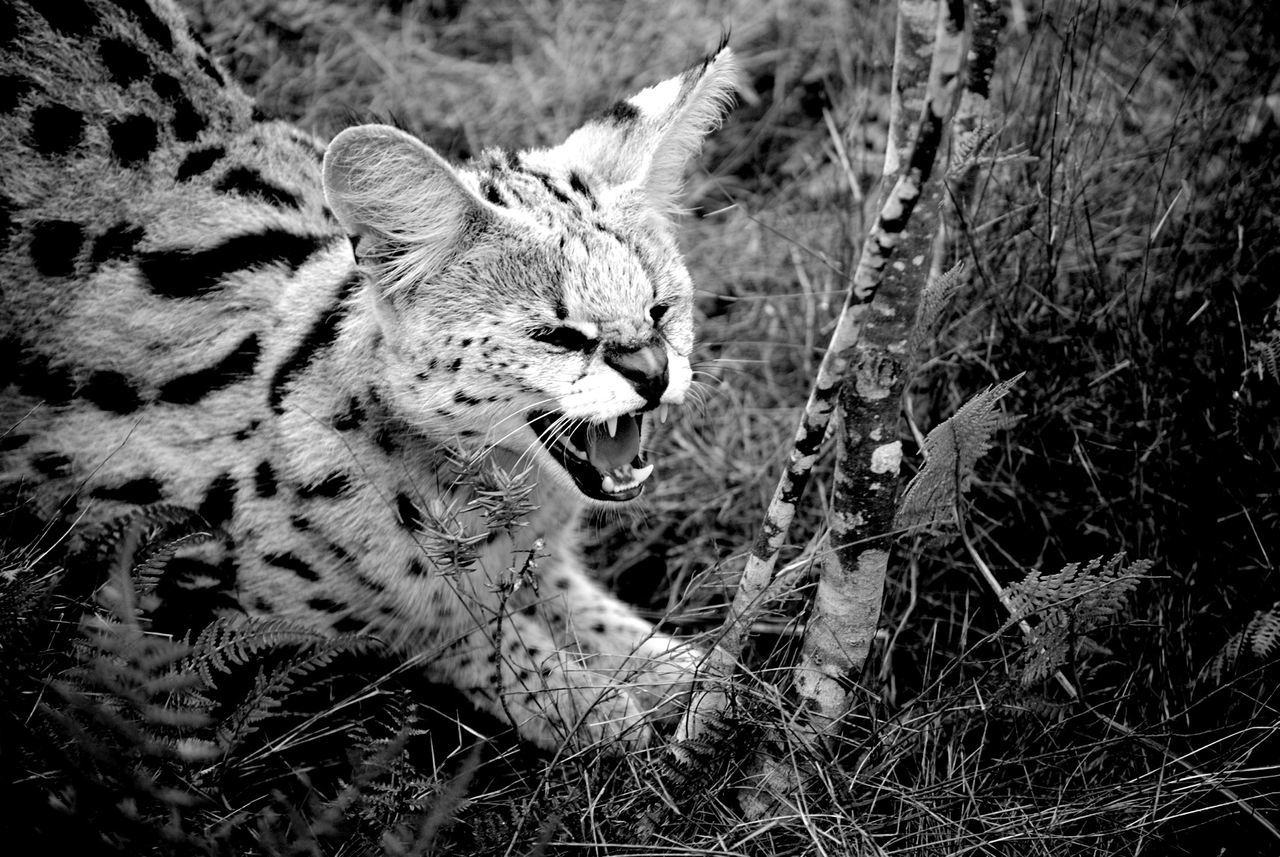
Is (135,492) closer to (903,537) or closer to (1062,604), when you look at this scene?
(903,537)

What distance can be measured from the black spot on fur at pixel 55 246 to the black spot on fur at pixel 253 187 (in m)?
0.39

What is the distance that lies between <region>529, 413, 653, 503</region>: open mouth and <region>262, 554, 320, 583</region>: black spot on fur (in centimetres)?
72

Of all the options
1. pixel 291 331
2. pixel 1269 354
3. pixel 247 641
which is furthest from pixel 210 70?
pixel 1269 354

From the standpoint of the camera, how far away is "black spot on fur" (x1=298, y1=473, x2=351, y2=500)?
274 centimetres

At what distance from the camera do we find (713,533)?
11.3 ft

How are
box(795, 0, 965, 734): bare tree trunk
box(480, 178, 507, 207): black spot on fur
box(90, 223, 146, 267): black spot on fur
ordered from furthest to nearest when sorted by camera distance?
box(90, 223, 146, 267): black spot on fur, box(480, 178, 507, 207): black spot on fur, box(795, 0, 965, 734): bare tree trunk

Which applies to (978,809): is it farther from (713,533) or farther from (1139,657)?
(713,533)

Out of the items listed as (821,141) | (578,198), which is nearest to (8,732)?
(578,198)

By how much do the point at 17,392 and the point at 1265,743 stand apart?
10.7 feet

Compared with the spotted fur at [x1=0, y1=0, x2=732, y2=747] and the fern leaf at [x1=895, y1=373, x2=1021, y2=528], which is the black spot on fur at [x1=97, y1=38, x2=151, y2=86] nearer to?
the spotted fur at [x1=0, y1=0, x2=732, y2=747]

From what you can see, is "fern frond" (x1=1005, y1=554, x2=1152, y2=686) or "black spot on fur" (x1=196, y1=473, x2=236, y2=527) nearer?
"fern frond" (x1=1005, y1=554, x2=1152, y2=686)

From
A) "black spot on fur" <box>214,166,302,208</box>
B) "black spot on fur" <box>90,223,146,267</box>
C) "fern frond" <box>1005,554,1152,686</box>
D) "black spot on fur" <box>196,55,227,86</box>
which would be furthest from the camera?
"black spot on fur" <box>196,55,227,86</box>

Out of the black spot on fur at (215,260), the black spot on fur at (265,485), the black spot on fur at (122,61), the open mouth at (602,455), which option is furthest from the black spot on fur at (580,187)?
the black spot on fur at (122,61)

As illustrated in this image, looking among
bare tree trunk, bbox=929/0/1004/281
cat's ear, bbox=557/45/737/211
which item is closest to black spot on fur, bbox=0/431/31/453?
cat's ear, bbox=557/45/737/211
